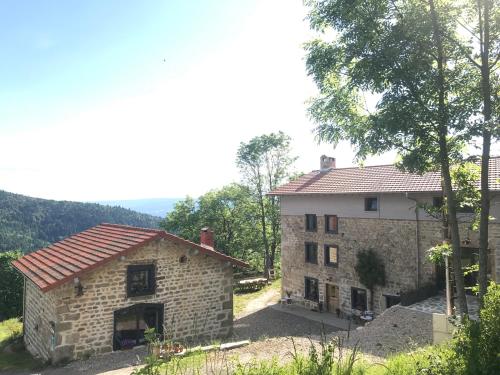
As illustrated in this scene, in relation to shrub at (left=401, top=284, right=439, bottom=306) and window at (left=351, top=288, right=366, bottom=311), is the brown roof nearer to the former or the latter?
shrub at (left=401, top=284, right=439, bottom=306)

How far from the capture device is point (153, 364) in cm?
625

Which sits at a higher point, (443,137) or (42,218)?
(443,137)

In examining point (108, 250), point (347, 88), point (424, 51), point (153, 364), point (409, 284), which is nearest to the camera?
point (153, 364)

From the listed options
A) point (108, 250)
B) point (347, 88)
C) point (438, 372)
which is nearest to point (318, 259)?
point (108, 250)

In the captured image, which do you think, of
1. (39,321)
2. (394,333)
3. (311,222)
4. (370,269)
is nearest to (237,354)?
(394,333)

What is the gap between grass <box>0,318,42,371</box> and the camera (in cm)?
1565

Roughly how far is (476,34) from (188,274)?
1380 centimetres

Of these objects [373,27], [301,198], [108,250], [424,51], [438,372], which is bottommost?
[438,372]

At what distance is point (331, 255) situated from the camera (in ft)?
86.8

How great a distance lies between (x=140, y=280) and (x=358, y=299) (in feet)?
45.8

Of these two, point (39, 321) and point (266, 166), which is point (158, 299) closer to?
point (39, 321)

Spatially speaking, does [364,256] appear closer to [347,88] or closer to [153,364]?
[347,88]

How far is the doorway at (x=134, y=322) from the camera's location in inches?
633

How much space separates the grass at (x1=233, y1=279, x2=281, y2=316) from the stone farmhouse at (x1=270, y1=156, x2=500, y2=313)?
3294 millimetres
